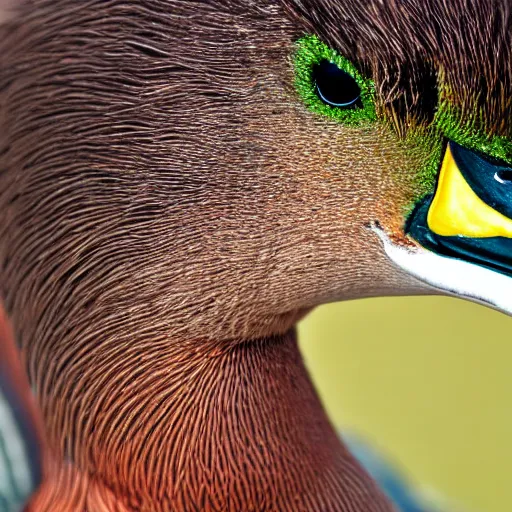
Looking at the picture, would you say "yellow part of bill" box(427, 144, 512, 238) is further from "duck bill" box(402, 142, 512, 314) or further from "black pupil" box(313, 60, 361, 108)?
"black pupil" box(313, 60, 361, 108)

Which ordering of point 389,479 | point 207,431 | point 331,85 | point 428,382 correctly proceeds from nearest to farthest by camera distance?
point 331,85
point 207,431
point 389,479
point 428,382

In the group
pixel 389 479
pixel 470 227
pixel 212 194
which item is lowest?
pixel 389 479

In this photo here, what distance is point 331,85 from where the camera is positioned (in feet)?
3.07

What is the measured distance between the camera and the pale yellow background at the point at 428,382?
2941mm

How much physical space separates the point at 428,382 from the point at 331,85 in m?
2.33

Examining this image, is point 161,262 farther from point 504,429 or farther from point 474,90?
point 504,429

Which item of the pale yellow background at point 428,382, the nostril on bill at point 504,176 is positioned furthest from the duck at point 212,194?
the pale yellow background at point 428,382

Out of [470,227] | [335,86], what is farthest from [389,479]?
[335,86]

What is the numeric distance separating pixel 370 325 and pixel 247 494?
2.04m

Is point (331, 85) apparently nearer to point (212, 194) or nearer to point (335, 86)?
point (335, 86)

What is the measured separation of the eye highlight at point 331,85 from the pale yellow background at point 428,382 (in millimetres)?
2018

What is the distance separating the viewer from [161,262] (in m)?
1.05

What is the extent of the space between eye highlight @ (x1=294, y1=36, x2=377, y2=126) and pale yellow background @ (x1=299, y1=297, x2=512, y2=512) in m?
2.02

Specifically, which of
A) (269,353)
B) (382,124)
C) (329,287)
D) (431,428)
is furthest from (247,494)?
(431,428)
